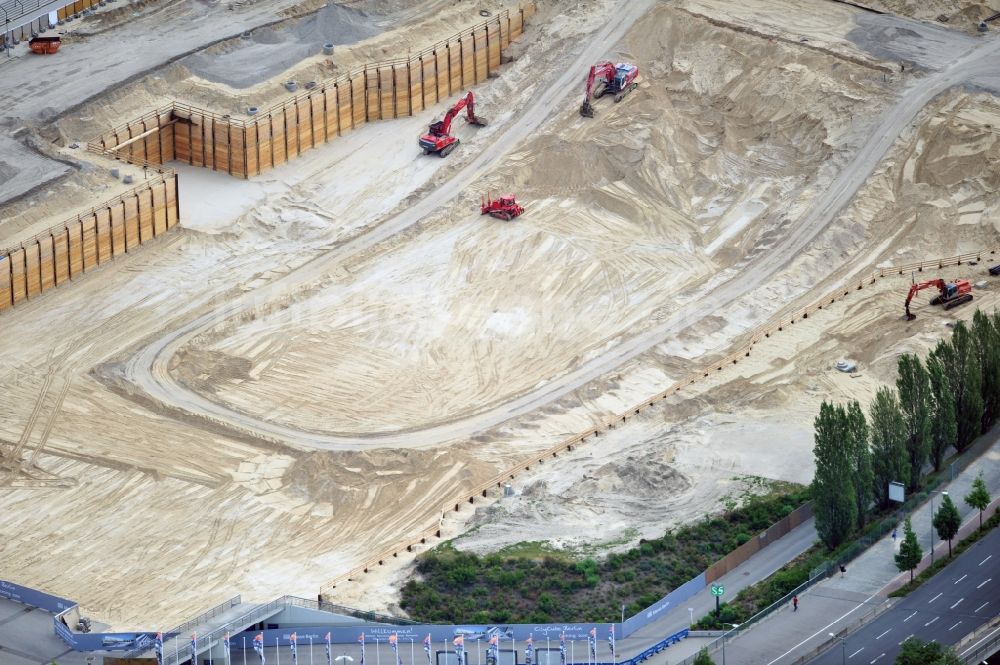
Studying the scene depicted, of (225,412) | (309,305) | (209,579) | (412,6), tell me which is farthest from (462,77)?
(209,579)

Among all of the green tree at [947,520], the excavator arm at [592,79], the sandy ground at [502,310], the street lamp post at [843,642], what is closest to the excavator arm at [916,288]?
the sandy ground at [502,310]

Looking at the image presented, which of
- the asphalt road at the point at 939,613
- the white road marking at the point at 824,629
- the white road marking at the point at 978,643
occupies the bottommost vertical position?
the white road marking at the point at 824,629

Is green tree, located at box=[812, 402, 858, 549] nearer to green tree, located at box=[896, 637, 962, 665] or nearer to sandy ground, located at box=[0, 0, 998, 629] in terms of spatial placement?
sandy ground, located at box=[0, 0, 998, 629]

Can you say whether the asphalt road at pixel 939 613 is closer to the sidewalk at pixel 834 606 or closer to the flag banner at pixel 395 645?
the sidewalk at pixel 834 606

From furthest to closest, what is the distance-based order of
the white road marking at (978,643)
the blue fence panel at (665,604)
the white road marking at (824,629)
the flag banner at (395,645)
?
1. the blue fence panel at (665,604)
2. the white road marking at (824,629)
3. the flag banner at (395,645)
4. the white road marking at (978,643)

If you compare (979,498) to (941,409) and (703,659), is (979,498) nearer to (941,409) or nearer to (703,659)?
(941,409)

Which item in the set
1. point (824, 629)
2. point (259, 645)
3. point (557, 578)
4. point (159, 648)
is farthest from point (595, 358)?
point (159, 648)

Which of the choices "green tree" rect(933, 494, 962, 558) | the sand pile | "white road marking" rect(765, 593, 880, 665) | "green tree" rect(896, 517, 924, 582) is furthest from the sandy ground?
"white road marking" rect(765, 593, 880, 665)
